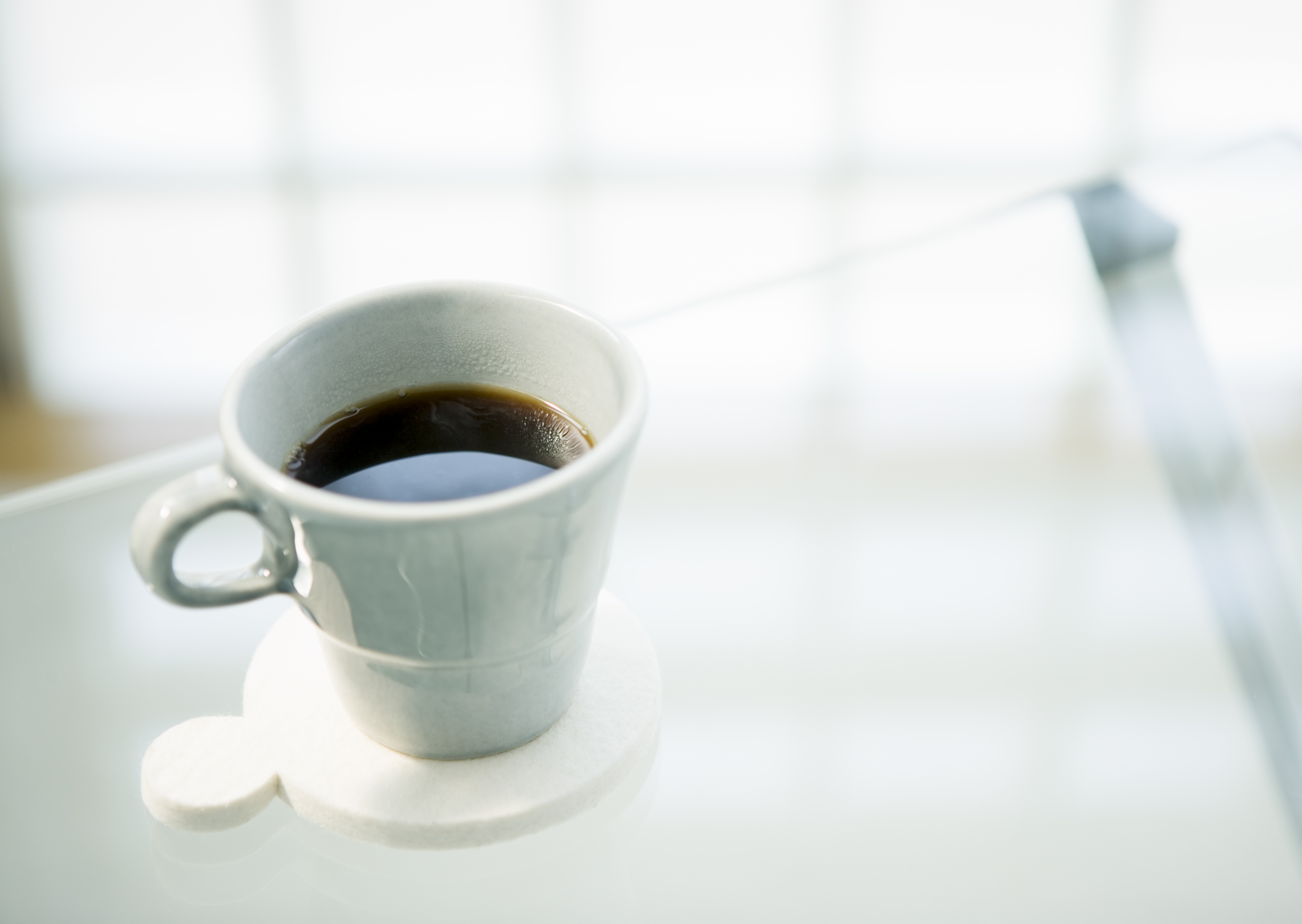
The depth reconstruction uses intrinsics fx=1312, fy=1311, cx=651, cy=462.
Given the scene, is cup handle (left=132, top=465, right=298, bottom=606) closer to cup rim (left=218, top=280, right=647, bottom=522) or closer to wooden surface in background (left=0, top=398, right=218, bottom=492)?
cup rim (left=218, top=280, right=647, bottom=522)

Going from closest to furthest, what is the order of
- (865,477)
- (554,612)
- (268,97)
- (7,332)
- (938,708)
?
(554,612), (938,708), (865,477), (7,332), (268,97)

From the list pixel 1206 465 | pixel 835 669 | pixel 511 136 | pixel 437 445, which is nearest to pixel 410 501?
pixel 437 445

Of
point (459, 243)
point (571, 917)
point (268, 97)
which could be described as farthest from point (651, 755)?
point (268, 97)

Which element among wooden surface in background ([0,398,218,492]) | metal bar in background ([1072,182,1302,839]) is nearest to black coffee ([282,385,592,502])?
metal bar in background ([1072,182,1302,839])

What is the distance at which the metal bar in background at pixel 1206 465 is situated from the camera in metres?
0.55

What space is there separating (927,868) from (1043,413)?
12.1 inches

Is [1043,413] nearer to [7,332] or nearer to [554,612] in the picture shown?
[554,612]

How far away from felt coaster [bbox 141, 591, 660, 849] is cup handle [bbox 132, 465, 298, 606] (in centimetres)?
9

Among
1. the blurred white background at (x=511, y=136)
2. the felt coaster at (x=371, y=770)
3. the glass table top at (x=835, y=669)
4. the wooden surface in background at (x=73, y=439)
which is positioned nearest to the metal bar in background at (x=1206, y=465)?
the glass table top at (x=835, y=669)

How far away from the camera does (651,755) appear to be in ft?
1.67

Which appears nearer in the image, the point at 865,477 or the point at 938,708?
the point at 938,708

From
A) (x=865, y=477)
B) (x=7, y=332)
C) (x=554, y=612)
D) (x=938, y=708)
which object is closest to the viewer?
(x=554, y=612)

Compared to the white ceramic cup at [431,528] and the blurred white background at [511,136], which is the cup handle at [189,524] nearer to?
the white ceramic cup at [431,528]

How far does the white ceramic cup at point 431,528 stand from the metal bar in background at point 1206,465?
0.98ft
